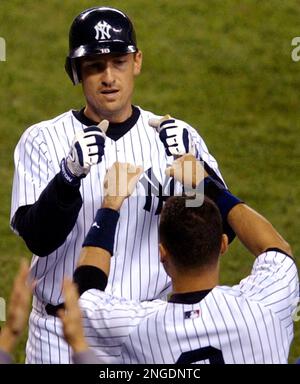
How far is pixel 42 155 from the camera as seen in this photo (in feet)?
20.2

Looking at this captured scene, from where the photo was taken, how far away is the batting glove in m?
5.64

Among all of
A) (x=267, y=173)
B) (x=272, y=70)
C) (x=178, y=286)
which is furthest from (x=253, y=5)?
(x=178, y=286)

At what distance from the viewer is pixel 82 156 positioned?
18.5 feet

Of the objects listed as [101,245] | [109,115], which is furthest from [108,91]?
[101,245]

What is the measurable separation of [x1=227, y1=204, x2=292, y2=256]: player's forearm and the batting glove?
633 millimetres

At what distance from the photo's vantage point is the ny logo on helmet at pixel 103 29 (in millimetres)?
6148

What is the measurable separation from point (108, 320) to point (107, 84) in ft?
5.04

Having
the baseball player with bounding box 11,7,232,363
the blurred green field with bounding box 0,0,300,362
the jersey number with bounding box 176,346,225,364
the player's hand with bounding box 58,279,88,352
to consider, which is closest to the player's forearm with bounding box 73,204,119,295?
the jersey number with bounding box 176,346,225,364

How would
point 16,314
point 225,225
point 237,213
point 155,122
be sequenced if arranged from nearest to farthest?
point 16,314, point 237,213, point 225,225, point 155,122

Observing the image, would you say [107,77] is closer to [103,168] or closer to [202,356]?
[103,168]

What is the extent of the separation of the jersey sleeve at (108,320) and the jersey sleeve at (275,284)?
14.0 inches

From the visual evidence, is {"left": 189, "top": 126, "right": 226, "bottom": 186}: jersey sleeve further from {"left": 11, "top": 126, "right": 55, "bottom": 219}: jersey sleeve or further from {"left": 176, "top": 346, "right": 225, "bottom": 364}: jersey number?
{"left": 176, "top": 346, "right": 225, "bottom": 364}: jersey number

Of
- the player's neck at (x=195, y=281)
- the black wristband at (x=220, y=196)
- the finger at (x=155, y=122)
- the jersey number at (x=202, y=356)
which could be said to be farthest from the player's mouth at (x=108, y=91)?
the jersey number at (x=202, y=356)
